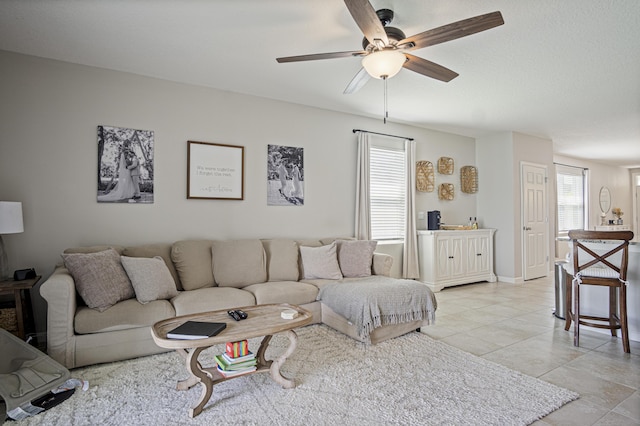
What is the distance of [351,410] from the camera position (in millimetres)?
2062

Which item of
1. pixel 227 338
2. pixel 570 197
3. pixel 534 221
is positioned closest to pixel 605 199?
pixel 570 197

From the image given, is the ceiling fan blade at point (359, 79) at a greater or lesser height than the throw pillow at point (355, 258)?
greater

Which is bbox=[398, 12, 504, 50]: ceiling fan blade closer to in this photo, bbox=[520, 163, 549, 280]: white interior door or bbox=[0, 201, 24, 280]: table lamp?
bbox=[0, 201, 24, 280]: table lamp

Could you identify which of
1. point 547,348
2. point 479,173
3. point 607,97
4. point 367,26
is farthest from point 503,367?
point 479,173

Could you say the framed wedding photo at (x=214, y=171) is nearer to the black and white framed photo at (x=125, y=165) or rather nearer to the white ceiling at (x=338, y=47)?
the black and white framed photo at (x=125, y=165)

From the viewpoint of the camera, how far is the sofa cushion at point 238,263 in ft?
11.8

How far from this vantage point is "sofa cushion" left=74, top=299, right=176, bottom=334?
262 cm

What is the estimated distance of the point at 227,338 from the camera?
2.05 meters

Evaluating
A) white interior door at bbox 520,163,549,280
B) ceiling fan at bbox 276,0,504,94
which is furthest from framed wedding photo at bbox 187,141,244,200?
white interior door at bbox 520,163,549,280

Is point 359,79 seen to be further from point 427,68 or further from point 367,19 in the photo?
point 367,19

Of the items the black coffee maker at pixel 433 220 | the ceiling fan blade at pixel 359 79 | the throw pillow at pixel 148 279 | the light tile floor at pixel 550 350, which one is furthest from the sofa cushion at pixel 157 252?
the black coffee maker at pixel 433 220

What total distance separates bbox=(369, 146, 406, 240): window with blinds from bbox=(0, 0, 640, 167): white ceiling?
849mm

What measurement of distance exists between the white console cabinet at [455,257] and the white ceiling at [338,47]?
78.7 inches

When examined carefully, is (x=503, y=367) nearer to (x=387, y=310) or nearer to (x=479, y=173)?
(x=387, y=310)
